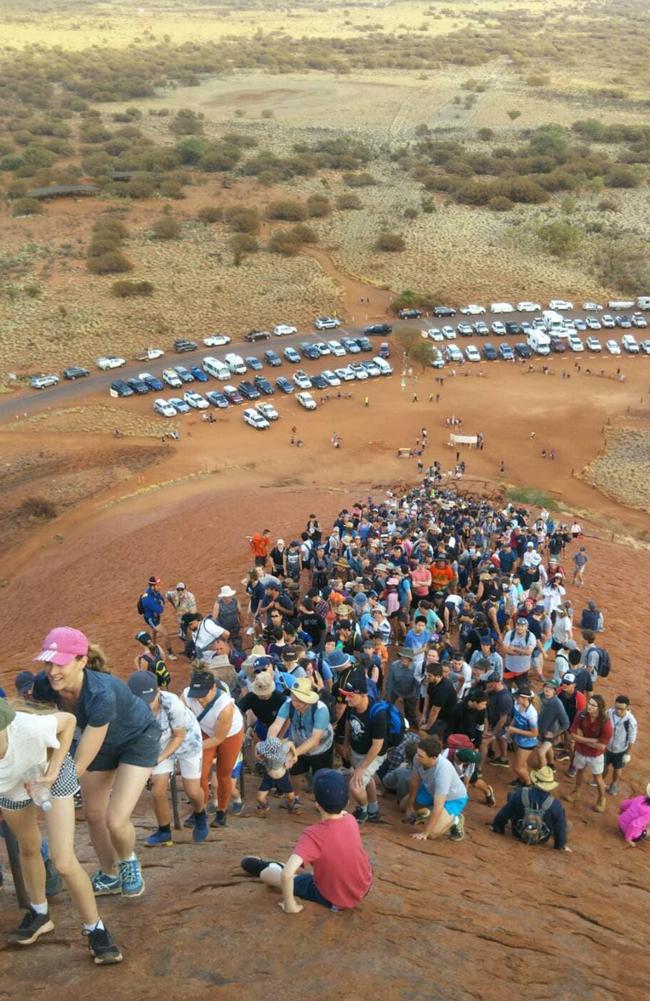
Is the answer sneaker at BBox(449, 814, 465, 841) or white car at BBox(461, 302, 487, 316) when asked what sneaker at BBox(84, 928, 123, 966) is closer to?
sneaker at BBox(449, 814, 465, 841)

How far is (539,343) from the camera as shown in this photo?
54.6 m

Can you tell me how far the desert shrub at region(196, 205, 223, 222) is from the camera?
70000 millimetres

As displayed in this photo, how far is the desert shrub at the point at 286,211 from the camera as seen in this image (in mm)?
71188

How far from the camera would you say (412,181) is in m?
81.5

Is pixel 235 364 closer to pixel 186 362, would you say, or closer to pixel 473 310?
pixel 186 362

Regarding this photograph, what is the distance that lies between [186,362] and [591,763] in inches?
1746

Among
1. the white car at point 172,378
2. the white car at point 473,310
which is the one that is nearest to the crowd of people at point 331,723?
the white car at point 172,378

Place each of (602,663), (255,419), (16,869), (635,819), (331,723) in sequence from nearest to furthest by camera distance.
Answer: (16,869), (331,723), (635,819), (602,663), (255,419)

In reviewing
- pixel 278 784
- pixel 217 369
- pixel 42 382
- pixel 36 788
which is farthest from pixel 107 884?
pixel 217 369

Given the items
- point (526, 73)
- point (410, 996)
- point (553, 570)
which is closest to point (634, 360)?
point (553, 570)

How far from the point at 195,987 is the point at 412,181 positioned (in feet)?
273

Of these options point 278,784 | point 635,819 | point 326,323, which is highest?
point 278,784

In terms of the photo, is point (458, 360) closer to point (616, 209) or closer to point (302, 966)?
point (616, 209)

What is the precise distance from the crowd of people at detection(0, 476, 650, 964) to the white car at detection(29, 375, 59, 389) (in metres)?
33.1
